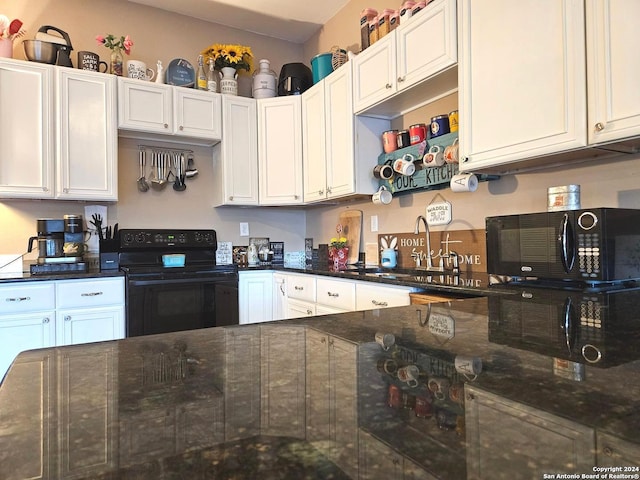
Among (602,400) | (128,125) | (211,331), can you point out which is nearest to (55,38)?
(128,125)

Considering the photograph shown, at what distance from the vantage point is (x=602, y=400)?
47cm

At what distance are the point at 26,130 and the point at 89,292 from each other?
3.86 feet

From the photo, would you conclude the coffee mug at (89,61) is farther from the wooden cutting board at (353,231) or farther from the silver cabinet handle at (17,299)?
the wooden cutting board at (353,231)

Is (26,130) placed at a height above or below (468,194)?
above

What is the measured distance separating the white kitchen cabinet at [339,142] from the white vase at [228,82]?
0.67m

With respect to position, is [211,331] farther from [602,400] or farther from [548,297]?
[548,297]

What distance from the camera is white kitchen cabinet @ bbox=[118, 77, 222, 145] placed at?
123 inches

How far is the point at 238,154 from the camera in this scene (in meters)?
3.58

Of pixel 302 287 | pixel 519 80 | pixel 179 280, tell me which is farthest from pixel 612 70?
pixel 179 280

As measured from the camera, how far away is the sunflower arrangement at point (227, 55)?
3.53 meters

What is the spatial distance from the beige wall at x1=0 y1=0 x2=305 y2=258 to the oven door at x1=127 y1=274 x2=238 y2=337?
0.81 m

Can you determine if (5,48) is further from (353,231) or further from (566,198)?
(566,198)

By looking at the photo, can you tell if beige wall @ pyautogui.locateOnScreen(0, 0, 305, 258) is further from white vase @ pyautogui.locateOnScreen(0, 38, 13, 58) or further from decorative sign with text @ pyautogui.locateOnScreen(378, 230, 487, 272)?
decorative sign with text @ pyautogui.locateOnScreen(378, 230, 487, 272)

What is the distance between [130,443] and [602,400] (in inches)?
19.5
